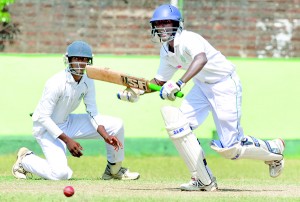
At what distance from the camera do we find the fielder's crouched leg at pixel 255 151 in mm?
9680

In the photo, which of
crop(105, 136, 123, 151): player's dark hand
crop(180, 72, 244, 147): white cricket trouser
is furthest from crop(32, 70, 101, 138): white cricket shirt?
crop(180, 72, 244, 147): white cricket trouser

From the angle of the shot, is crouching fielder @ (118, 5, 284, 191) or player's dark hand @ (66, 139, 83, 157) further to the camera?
player's dark hand @ (66, 139, 83, 157)

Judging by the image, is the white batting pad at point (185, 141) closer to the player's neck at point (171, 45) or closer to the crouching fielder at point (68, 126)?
the player's neck at point (171, 45)

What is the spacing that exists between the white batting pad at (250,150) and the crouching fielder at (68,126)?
4.66ft

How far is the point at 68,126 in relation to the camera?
36.6 ft

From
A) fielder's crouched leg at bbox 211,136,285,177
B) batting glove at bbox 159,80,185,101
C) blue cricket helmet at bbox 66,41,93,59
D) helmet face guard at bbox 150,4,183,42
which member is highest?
helmet face guard at bbox 150,4,183,42

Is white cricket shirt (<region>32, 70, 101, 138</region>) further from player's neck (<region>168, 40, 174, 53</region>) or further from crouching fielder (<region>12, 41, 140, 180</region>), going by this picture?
player's neck (<region>168, 40, 174, 53</region>)

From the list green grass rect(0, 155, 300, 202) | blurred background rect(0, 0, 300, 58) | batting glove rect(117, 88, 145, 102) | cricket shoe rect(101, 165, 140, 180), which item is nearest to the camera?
green grass rect(0, 155, 300, 202)

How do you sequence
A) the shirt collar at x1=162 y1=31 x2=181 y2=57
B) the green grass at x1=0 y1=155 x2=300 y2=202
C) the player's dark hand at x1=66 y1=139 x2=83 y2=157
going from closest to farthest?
the green grass at x1=0 y1=155 x2=300 y2=202, the shirt collar at x1=162 y1=31 x2=181 y2=57, the player's dark hand at x1=66 y1=139 x2=83 y2=157

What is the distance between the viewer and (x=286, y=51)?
18.2 metres

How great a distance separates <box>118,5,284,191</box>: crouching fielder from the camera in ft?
31.3

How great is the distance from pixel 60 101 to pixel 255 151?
6.72 ft

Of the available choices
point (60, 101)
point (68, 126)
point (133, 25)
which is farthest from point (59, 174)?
point (133, 25)

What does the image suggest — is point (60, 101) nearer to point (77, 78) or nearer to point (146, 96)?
point (77, 78)
